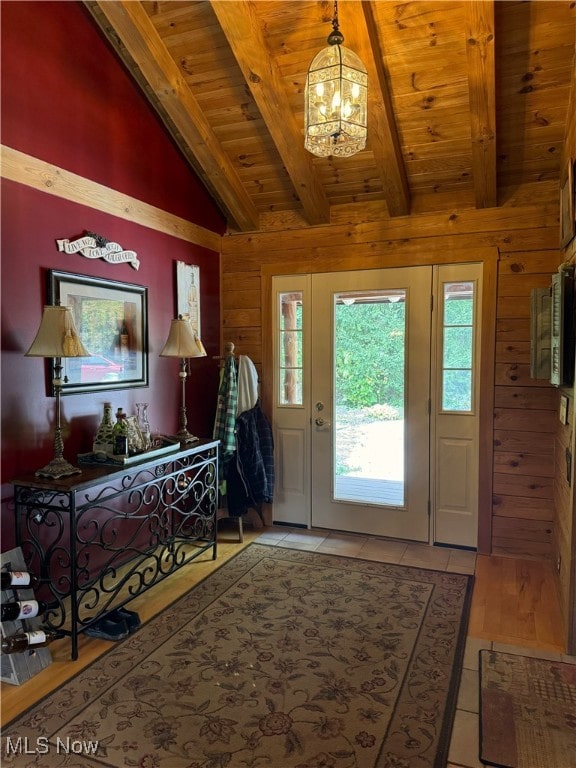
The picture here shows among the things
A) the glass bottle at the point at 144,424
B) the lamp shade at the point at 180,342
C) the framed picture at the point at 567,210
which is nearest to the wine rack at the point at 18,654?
the glass bottle at the point at 144,424

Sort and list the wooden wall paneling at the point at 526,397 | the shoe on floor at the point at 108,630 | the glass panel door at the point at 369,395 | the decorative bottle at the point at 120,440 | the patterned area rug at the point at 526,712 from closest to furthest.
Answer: the patterned area rug at the point at 526,712, the shoe on floor at the point at 108,630, the decorative bottle at the point at 120,440, the wooden wall paneling at the point at 526,397, the glass panel door at the point at 369,395

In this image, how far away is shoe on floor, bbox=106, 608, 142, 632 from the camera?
2514 mm

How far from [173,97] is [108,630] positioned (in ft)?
9.82

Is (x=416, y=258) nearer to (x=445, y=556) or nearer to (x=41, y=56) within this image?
(x=445, y=556)

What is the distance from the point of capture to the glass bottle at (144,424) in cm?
292

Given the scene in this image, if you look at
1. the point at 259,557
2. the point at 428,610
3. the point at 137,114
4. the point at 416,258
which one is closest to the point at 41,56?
the point at 137,114

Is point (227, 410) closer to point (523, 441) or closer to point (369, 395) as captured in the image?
point (369, 395)

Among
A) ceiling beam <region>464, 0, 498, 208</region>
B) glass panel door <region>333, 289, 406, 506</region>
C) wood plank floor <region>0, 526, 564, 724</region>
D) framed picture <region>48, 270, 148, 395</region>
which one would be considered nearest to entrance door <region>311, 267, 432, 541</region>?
glass panel door <region>333, 289, 406, 506</region>

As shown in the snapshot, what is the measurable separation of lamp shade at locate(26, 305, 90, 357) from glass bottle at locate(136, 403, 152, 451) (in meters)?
0.75

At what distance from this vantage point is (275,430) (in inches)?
161

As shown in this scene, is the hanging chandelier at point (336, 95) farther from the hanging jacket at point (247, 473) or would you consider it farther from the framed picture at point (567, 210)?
the hanging jacket at point (247, 473)

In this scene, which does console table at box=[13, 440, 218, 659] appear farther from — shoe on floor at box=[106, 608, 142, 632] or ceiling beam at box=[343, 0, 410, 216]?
ceiling beam at box=[343, 0, 410, 216]

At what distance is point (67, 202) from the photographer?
105 inches

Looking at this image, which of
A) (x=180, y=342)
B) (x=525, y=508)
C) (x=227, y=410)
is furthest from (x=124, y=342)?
(x=525, y=508)
